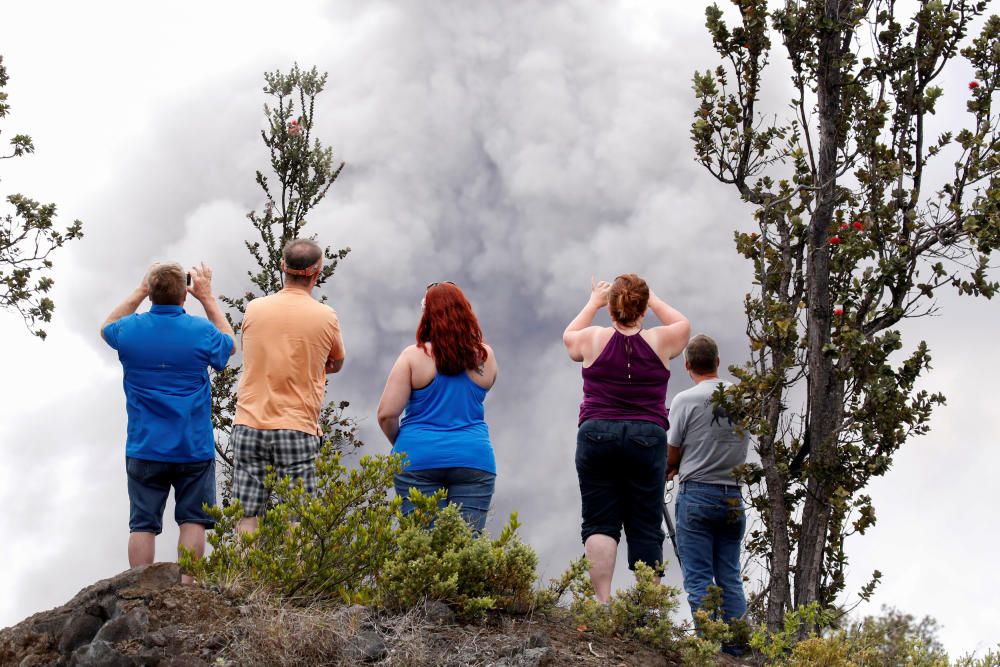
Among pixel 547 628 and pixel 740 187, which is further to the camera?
pixel 740 187

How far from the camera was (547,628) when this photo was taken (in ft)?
19.2

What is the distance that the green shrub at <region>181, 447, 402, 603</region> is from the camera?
5.70 metres

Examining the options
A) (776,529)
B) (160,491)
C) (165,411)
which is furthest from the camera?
(776,529)

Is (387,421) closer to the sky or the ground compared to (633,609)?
closer to the sky

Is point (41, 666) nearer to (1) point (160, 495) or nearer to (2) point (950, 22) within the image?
(1) point (160, 495)

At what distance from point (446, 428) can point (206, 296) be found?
90.8 inches

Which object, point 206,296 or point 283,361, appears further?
point 206,296

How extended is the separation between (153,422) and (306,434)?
1173 mm

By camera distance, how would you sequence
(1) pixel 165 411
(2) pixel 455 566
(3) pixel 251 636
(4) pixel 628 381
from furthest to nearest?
1. (1) pixel 165 411
2. (4) pixel 628 381
3. (2) pixel 455 566
4. (3) pixel 251 636

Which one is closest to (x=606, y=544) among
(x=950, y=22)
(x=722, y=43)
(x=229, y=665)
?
(x=229, y=665)

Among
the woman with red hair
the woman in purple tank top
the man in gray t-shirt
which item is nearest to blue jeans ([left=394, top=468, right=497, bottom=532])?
the woman with red hair

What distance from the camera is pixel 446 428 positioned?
6480 millimetres

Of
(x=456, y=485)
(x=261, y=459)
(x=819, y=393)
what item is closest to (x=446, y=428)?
(x=456, y=485)

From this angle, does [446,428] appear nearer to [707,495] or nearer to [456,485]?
[456,485]
